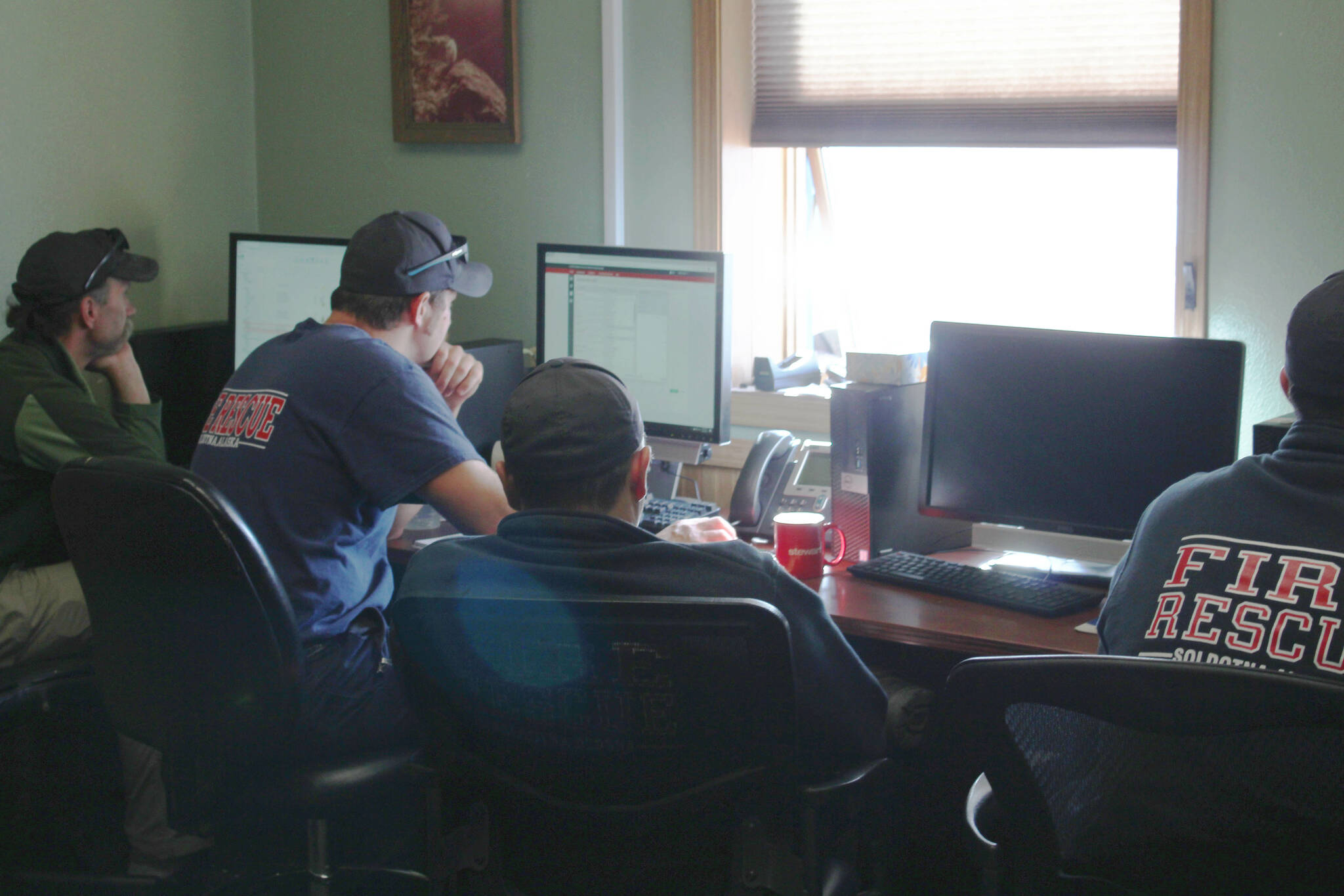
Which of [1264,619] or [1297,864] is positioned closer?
[1297,864]

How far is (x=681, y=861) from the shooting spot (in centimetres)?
133

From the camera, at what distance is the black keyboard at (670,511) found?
2426mm

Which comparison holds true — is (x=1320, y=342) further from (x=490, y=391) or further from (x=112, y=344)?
(x=112, y=344)

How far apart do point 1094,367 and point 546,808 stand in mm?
1262

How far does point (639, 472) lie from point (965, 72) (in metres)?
1.54

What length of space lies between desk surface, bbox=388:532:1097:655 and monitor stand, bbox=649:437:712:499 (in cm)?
54

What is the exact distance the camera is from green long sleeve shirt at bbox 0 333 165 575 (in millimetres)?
2414

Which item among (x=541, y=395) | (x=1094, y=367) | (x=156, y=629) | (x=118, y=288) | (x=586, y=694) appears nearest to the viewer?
(x=586, y=694)

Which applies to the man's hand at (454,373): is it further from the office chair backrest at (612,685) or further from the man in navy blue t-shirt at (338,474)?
the office chair backrest at (612,685)

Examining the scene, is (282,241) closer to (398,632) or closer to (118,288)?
(118,288)

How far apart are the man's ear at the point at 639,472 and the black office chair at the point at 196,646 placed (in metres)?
0.50

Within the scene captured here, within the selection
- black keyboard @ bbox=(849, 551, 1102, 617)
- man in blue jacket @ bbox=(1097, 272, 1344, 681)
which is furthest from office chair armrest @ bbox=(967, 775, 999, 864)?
black keyboard @ bbox=(849, 551, 1102, 617)

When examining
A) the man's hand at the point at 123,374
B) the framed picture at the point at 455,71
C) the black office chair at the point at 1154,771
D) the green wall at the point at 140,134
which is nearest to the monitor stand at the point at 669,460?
the framed picture at the point at 455,71

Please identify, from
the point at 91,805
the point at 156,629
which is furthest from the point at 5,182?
the point at 156,629
